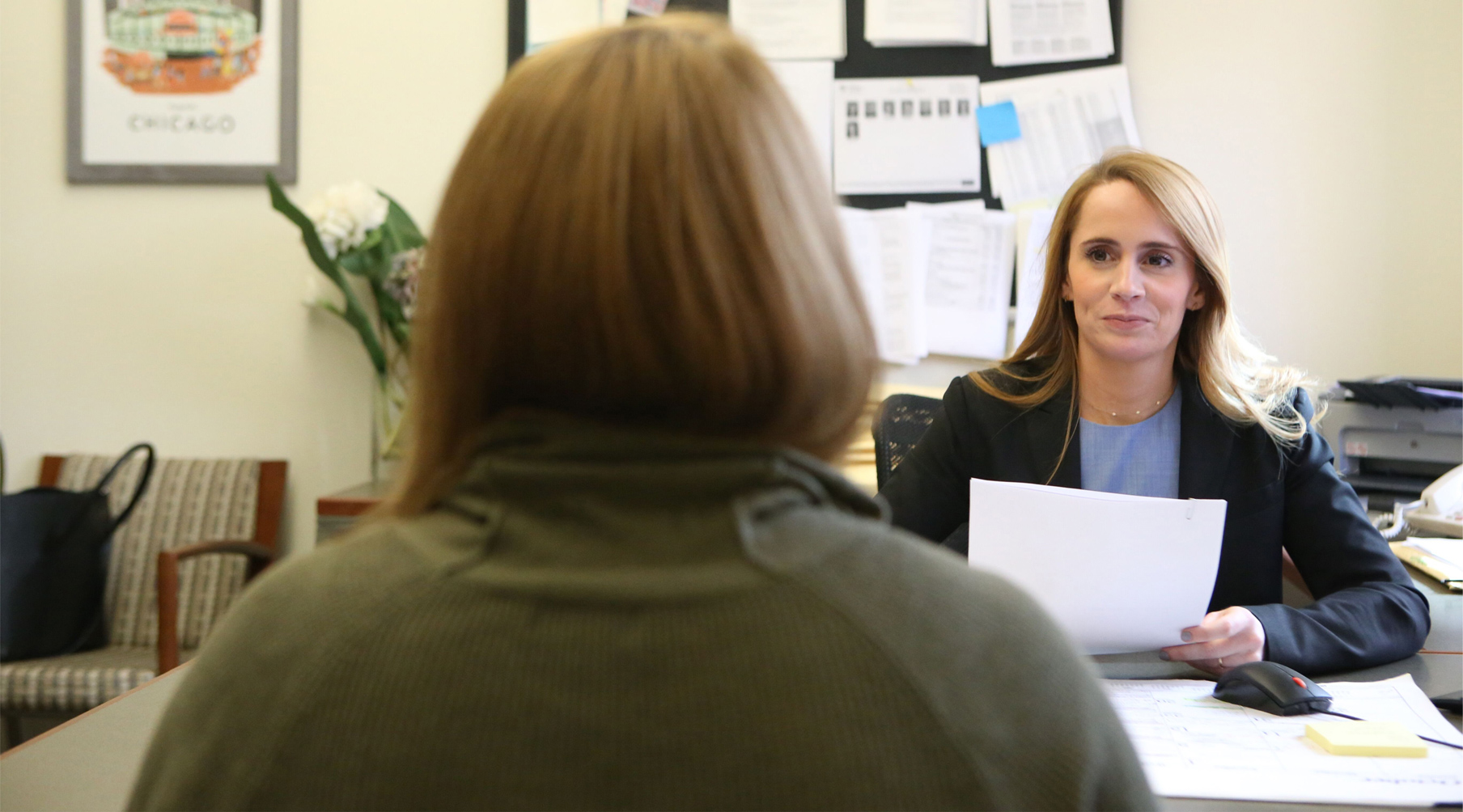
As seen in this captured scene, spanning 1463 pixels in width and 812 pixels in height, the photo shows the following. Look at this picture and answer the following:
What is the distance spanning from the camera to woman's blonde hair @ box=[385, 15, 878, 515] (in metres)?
0.52

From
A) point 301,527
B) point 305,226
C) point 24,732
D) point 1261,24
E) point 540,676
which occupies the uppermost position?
point 1261,24

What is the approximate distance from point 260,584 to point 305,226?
7.44 feet

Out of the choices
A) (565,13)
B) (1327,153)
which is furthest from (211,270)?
(1327,153)

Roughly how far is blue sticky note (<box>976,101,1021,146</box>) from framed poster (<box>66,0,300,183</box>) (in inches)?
70.8

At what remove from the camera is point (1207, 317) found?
1632 mm

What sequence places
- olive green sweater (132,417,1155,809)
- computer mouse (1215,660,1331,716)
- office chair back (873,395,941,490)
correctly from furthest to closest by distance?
office chair back (873,395,941,490)
computer mouse (1215,660,1331,716)
olive green sweater (132,417,1155,809)

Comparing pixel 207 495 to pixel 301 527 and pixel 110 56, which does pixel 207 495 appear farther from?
pixel 110 56

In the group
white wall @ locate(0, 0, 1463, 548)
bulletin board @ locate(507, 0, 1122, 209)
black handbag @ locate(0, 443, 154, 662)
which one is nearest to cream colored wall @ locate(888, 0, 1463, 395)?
white wall @ locate(0, 0, 1463, 548)

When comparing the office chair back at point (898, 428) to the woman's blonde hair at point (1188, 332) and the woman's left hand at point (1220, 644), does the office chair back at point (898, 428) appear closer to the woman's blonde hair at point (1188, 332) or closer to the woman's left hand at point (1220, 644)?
the woman's blonde hair at point (1188, 332)

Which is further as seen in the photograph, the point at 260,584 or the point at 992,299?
the point at 992,299

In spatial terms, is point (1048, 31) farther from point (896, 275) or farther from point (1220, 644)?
point (1220, 644)

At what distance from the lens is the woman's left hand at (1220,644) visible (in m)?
1.21

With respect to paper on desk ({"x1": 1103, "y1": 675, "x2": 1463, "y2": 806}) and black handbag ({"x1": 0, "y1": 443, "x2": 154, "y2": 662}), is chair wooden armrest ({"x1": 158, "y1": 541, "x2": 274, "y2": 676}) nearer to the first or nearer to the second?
black handbag ({"x1": 0, "y1": 443, "x2": 154, "y2": 662})

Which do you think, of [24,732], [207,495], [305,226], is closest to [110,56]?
[305,226]
